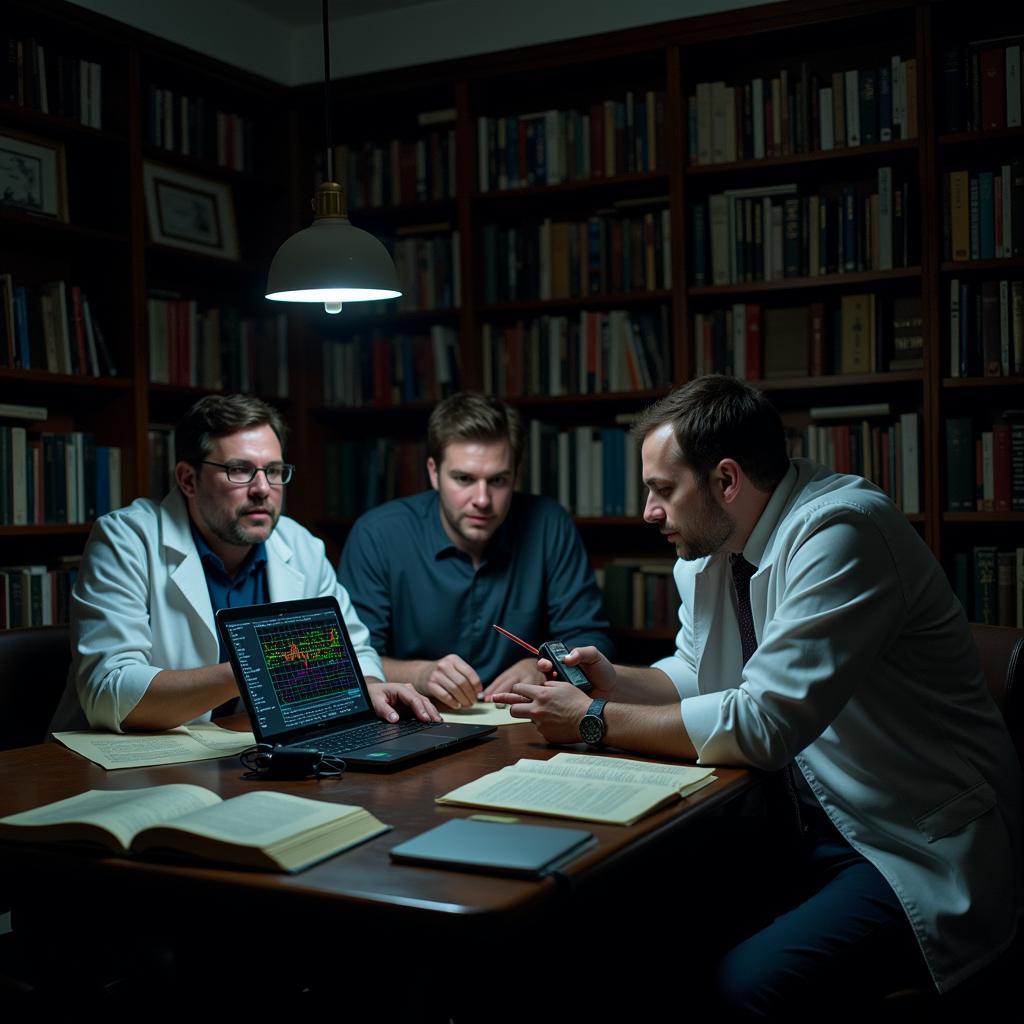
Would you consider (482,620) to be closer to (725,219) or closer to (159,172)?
(725,219)

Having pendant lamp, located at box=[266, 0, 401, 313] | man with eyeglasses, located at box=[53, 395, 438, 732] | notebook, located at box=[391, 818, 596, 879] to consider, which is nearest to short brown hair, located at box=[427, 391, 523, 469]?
man with eyeglasses, located at box=[53, 395, 438, 732]

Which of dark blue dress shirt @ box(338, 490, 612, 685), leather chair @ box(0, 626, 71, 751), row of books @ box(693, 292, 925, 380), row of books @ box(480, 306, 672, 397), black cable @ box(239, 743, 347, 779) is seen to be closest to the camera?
black cable @ box(239, 743, 347, 779)

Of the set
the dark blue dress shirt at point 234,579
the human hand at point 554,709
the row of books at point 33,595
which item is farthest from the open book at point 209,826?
the row of books at point 33,595

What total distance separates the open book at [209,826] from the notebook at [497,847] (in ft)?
0.31

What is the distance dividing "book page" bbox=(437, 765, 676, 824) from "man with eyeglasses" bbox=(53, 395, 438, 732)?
0.51 metres

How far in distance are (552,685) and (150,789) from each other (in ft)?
2.10

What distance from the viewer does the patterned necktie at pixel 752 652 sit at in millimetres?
1901

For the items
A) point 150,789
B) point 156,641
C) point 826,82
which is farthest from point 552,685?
point 826,82

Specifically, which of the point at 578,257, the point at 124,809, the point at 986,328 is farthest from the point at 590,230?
the point at 124,809

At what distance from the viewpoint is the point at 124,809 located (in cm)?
143

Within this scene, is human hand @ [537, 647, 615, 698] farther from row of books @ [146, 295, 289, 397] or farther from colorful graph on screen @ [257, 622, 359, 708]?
row of books @ [146, 295, 289, 397]

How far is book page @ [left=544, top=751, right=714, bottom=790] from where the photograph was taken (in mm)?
1614

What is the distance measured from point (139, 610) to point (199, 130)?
82.0 inches

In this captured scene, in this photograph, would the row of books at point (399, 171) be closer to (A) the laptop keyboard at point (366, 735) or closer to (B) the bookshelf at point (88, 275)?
(B) the bookshelf at point (88, 275)
